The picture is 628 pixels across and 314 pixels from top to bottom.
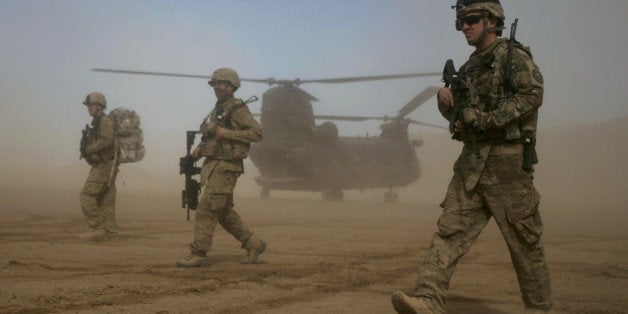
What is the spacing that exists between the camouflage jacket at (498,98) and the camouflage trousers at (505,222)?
0.10 m

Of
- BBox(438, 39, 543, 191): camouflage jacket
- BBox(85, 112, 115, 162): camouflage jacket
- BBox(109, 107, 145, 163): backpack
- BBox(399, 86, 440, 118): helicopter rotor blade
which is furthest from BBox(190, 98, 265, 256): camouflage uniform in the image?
BBox(399, 86, 440, 118): helicopter rotor blade

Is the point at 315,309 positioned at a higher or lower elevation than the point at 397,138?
lower

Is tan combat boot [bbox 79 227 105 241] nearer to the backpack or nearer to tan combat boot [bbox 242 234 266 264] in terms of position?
the backpack

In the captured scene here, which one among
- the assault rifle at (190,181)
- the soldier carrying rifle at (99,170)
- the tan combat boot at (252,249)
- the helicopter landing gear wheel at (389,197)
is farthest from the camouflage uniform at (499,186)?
the helicopter landing gear wheel at (389,197)

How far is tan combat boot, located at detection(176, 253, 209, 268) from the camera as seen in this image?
6.78 metres

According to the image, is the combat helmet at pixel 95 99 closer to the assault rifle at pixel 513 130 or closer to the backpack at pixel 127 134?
the backpack at pixel 127 134

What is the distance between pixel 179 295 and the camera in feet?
17.0

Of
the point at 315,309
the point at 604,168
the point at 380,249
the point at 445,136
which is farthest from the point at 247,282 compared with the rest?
the point at 445,136

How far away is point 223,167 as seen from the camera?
7113mm

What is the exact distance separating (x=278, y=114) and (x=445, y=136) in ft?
315

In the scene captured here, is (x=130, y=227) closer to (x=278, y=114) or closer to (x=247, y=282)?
(x=247, y=282)

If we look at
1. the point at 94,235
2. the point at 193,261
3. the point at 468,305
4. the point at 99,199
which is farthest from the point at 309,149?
the point at 468,305

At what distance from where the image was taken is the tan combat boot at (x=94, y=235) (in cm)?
945

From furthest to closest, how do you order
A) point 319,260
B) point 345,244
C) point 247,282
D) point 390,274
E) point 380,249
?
point 345,244
point 380,249
point 319,260
point 390,274
point 247,282
